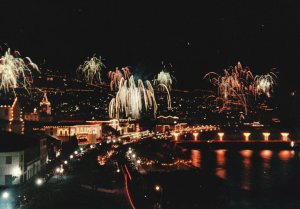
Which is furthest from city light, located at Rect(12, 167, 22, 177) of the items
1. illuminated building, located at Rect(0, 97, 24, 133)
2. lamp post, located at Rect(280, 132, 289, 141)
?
lamp post, located at Rect(280, 132, 289, 141)

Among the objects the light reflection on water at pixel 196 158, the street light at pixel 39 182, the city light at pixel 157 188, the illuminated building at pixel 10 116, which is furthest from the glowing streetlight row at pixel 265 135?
the street light at pixel 39 182

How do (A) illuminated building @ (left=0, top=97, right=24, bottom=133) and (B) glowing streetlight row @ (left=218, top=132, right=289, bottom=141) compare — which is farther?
(B) glowing streetlight row @ (left=218, top=132, right=289, bottom=141)

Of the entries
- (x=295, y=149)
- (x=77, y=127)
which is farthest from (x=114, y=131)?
(x=295, y=149)

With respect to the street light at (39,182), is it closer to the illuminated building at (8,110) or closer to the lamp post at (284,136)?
the illuminated building at (8,110)

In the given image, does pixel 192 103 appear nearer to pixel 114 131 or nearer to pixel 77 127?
pixel 114 131

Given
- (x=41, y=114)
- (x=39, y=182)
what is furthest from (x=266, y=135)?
(x=39, y=182)

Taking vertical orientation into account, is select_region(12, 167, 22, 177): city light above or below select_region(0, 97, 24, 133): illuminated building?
below

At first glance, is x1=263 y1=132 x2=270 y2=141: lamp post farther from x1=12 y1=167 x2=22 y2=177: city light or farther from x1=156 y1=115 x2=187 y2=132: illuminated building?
x1=12 y1=167 x2=22 y2=177: city light

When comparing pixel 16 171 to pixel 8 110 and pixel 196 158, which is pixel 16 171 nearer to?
pixel 8 110
